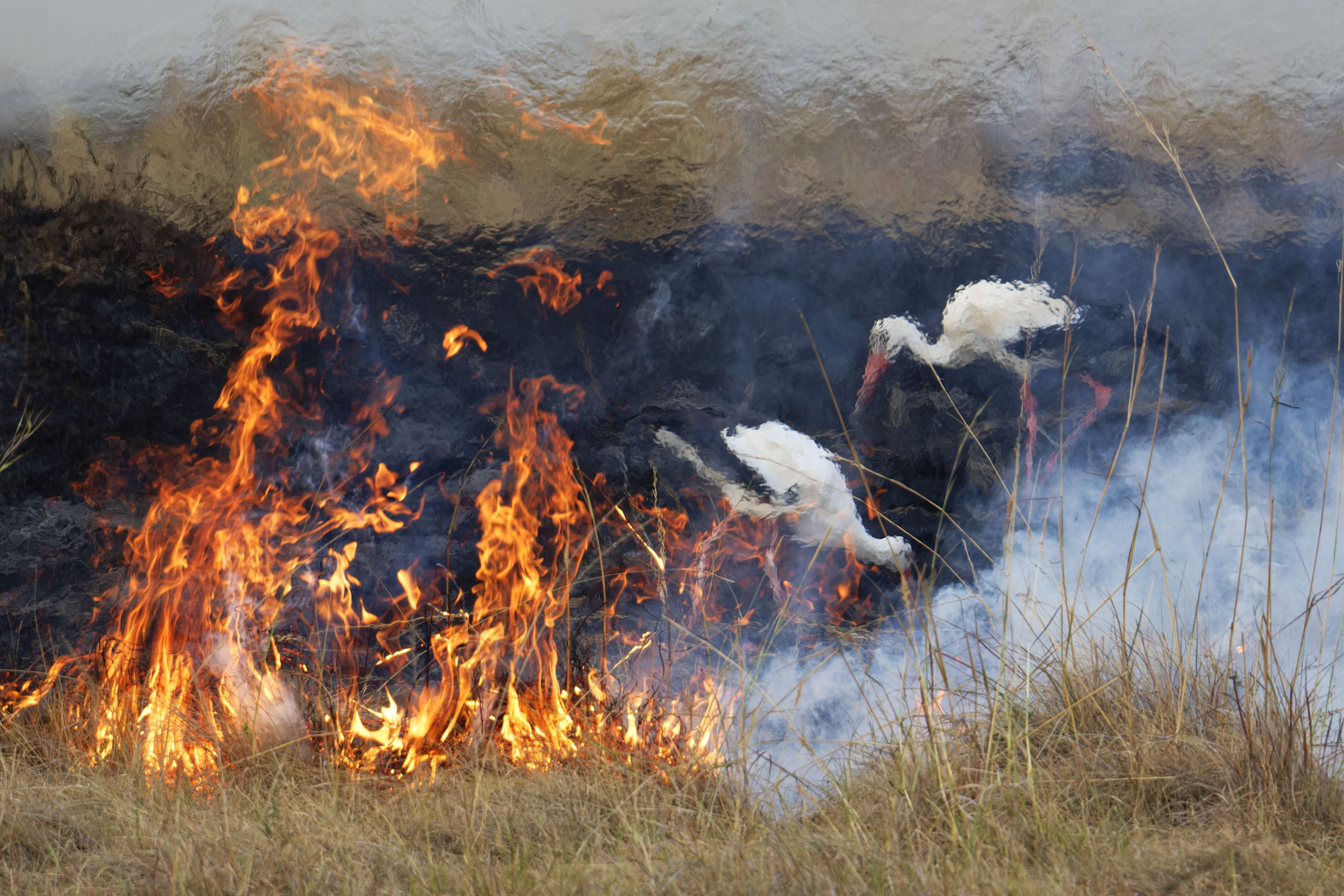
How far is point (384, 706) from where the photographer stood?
8.71ft

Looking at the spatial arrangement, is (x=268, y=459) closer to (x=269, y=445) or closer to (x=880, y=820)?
(x=269, y=445)

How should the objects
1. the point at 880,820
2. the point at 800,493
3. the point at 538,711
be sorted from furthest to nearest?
the point at 800,493
the point at 538,711
the point at 880,820

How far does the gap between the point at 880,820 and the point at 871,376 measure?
1.66m

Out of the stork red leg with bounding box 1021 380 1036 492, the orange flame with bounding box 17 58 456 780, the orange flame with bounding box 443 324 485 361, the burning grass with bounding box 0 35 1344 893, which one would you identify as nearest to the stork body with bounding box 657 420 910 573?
the burning grass with bounding box 0 35 1344 893

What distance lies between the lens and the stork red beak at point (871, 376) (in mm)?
2900

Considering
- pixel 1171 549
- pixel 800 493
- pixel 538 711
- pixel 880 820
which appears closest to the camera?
pixel 880 820

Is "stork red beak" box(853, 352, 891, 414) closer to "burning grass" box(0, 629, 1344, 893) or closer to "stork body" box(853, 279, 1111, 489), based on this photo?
"stork body" box(853, 279, 1111, 489)

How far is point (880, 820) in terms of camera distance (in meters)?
1.55

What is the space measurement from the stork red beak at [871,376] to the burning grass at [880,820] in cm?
119

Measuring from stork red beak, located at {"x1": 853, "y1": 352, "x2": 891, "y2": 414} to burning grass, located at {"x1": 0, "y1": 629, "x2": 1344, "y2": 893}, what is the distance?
1.19m

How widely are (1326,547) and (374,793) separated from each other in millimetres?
2879

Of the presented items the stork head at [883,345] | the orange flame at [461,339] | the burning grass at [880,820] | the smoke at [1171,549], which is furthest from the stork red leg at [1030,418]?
the orange flame at [461,339]

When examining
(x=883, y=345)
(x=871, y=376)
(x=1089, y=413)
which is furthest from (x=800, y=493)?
(x=1089, y=413)

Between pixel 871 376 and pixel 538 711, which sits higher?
pixel 871 376
